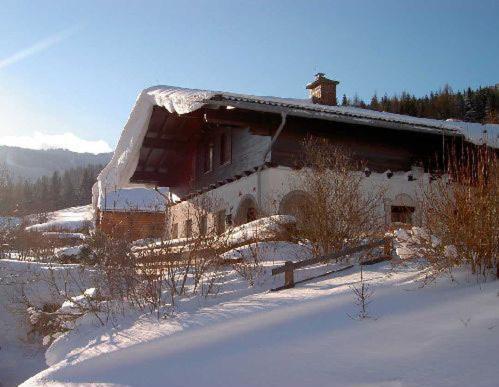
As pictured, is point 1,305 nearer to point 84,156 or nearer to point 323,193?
point 323,193

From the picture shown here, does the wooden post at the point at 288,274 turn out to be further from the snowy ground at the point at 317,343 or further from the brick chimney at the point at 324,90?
the brick chimney at the point at 324,90

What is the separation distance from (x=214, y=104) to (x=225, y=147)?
402 cm

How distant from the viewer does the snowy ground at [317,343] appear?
3561 millimetres

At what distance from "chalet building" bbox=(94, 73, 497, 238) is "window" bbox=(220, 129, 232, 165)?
31 mm

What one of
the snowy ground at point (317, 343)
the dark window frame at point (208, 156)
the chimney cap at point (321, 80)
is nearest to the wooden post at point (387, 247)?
the snowy ground at point (317, 343)

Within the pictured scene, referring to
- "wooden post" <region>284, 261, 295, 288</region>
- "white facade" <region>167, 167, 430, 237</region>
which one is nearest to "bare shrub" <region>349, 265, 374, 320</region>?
"wooden post" <region>284, 261, 295, 288</region>

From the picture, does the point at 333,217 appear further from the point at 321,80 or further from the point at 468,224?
the point at 321,80

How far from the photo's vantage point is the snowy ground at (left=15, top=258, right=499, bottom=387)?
140 inches

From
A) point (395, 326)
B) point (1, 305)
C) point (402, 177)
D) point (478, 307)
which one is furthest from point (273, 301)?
point (402, 177)

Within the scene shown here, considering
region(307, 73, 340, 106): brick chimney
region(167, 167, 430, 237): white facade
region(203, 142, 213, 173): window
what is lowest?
region(167, 167, 430, 237): white facade

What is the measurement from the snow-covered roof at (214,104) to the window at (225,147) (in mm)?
2203

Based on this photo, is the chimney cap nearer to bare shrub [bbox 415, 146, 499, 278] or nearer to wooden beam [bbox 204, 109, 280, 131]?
wooden beam [bbox 204, 109, 280, 131]

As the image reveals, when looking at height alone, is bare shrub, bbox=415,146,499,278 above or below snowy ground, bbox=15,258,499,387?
above

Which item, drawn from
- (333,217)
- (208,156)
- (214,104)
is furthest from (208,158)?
A: (333,217)
